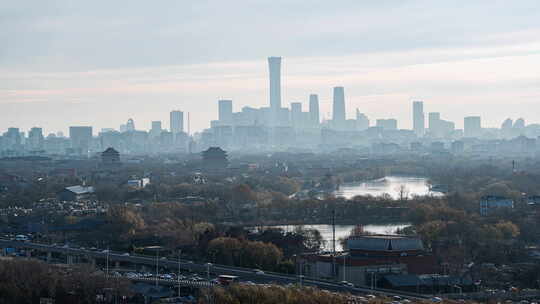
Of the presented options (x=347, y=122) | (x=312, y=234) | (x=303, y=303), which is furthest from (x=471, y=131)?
(x=303, y=303)

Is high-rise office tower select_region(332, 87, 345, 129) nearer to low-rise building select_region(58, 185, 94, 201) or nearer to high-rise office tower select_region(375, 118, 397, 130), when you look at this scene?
high-rise office tower select_region(375, 118, 397, 130)

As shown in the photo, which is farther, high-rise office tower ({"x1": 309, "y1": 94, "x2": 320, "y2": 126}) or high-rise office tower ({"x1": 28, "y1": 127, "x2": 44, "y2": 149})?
high-rise office tower ({"x1": 309, "y1": 94, "x2": 320, "y2": 126})

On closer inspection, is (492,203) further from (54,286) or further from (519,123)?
(519,123)

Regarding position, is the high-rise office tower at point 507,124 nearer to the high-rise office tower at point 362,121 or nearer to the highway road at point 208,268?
the high-rise office tower at point 362,121

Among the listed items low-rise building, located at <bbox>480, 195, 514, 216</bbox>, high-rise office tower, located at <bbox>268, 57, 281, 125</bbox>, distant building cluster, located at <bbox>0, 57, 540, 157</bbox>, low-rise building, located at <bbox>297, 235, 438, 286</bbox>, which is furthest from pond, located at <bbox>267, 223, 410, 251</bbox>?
high-rise office tower, located at <bbox>268, 57, 281, 125</bbox>


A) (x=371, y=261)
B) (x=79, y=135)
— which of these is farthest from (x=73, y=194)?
(x=79, y=135)

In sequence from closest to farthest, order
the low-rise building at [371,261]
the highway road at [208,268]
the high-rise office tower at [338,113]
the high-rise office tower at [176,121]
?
1. the highway road at [208,268]
2. the low-rise building at [371,261]
3. the high-rise office tower at [176,121]
4. the high-rise office tower at [338,113]

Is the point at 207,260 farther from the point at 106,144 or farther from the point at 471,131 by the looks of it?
the point at 471,131

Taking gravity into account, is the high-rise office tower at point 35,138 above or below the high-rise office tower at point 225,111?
below

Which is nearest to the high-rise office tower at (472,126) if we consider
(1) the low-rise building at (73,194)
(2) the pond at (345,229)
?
(1) the low-rise building at (73,194)
